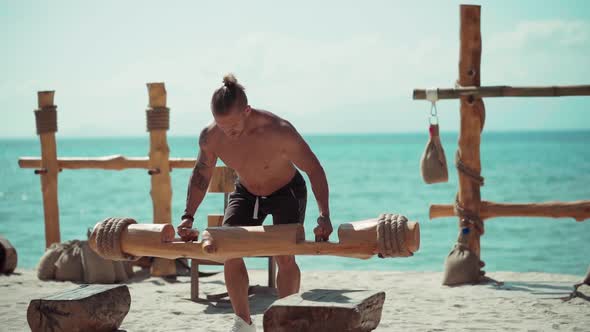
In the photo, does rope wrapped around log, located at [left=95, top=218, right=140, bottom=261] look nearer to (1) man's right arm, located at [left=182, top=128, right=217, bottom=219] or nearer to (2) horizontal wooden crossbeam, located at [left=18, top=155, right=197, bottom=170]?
(1) man's right arm, located at [left=182, top=128, right=217, bottom=219]

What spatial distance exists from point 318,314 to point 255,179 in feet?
3.58

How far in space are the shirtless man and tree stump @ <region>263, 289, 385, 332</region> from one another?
22.6 inches

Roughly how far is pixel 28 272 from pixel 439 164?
3.97 meters

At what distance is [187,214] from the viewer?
4645 millimetres

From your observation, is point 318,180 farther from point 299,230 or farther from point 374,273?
point 374,273

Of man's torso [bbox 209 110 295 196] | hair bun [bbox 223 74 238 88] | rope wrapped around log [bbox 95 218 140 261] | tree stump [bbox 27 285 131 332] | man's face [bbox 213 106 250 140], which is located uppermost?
hair bun [bbox 223 74 238 88]

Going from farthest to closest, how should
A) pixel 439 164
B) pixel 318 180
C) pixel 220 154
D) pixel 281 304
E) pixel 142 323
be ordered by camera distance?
pixel 439 164 < pixel 142 323 < pixel 220 154 < pixel 318 180 < pixel 281 304

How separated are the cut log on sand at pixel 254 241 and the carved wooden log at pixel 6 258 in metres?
3.61

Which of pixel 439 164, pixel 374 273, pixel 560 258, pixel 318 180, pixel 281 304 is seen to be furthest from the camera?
pixel 560 258

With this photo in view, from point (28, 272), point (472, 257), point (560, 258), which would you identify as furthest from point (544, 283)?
point (560, 258)

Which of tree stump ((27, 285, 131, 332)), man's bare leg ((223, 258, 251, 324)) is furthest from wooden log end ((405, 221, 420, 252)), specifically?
tree stump ((27, 285, 131, 332))

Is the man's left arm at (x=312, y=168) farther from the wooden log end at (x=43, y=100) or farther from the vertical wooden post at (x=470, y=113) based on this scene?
the wooden log end at (x=43, y=100)

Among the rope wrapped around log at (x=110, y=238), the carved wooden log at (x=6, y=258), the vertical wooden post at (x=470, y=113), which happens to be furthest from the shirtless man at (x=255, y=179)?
the carved wooden log at (x=6, y=258)

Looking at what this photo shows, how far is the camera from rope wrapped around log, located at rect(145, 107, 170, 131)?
7683 mm
